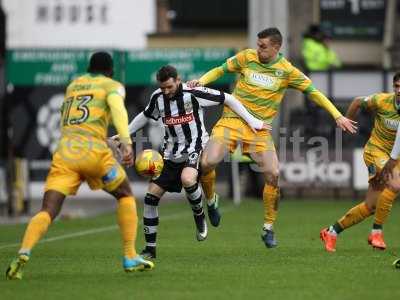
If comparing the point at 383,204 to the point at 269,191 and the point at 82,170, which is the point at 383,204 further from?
the point at 82,170

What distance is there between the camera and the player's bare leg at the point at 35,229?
1165cm

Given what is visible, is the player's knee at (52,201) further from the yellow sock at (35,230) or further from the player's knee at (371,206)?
the player's knee at (371,206)

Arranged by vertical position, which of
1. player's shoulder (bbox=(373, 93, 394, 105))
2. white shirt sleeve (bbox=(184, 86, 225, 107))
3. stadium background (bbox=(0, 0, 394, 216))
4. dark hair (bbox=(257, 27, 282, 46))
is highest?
dark hair (bbox=(257, 27, 282, 46))

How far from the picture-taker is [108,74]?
12.2 metres

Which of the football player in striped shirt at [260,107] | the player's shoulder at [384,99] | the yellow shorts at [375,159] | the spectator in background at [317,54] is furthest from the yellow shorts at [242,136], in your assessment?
the spectator in background at [317,54]

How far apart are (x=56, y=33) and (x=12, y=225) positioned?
1785cm

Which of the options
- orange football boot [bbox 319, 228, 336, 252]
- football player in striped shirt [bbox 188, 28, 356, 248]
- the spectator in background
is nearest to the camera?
orange football boot [bbox 319, 228, 336, 252]

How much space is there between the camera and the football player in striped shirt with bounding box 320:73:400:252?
15047mm

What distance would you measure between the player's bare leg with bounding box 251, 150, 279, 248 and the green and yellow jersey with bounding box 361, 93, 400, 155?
1.18m

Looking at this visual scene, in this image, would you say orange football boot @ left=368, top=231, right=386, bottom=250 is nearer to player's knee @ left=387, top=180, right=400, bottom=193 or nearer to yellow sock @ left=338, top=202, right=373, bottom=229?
yellow sock @ left=338, top=202, right=373, bottom=229

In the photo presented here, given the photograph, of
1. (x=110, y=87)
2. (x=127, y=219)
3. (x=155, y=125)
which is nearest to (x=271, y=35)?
(x=110, y=87)

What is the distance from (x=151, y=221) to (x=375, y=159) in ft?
9.61

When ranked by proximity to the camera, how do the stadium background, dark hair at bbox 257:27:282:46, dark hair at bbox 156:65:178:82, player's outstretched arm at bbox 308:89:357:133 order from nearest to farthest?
dark hair at bbox 156:65:178:82, player's outstretched arm at bbox 308:89:357:133, dark hair at bbox 257:27:282:46, the stadium background

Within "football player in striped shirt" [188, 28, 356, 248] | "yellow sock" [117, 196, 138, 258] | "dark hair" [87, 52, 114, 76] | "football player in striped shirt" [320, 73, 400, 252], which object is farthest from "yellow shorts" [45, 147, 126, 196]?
"football player in striped shirt" [320, 73, 400, 252]
